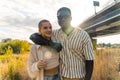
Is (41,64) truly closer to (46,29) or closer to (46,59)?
(46,59)

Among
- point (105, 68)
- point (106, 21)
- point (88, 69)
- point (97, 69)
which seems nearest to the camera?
point (88, 69)

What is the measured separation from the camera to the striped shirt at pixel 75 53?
11.5 ft

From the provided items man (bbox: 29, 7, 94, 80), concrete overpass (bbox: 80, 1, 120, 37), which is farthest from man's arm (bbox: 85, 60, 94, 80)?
concrete overpass (bbox: 80, 1, 120, 37)

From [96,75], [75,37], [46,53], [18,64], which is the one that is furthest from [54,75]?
[18,64]

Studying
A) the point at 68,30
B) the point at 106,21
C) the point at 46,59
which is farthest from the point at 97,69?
the point at 106,21

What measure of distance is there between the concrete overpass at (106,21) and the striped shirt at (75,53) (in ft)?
60.7

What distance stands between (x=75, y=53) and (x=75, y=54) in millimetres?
11

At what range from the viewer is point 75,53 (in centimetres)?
353

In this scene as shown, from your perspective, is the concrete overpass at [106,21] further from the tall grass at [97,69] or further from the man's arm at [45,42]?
the man's arm at [45,42]

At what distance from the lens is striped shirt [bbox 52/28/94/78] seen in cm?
349

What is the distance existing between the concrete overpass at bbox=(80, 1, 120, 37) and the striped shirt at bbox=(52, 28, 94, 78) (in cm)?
1851

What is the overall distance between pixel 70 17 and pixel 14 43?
42028 millimetres

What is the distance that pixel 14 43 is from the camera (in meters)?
45.1

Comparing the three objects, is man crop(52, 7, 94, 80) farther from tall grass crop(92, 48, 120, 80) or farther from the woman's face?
tall grass crop(92, 48, 120, 80)
